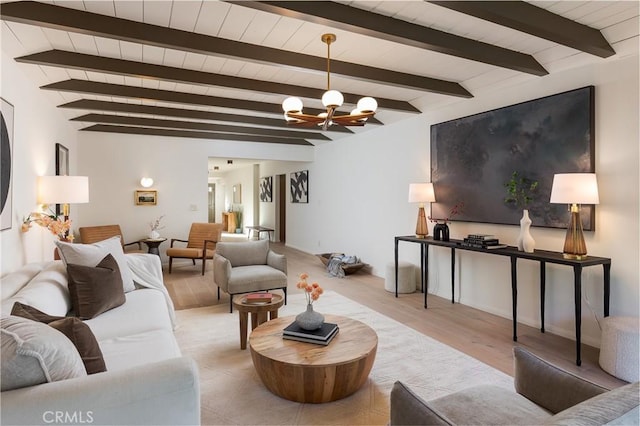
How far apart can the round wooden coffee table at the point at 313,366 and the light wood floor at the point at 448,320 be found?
1225 mm

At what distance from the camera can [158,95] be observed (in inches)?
169

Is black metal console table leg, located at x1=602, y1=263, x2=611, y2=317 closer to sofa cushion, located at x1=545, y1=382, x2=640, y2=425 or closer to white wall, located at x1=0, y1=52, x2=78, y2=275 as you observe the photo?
sofa cushion, located at x1=545, y1=382, x2=640, y2=425

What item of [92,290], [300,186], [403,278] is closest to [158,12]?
[92,290]

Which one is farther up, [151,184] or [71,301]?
[151,184]

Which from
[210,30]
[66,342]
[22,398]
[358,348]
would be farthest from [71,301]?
[210,30]

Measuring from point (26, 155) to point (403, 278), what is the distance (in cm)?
434

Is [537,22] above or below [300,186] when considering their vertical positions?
above

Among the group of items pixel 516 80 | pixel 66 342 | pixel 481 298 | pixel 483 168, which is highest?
pixel 516 80

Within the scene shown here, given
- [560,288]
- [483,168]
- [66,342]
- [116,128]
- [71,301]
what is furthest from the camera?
[116,128]

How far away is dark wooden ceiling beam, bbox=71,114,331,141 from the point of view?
5.62 metres

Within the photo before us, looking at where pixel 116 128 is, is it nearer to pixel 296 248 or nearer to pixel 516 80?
pixel 296 248

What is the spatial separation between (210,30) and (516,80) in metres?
3.01

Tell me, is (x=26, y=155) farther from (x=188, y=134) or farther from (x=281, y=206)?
(x=281, y=206)

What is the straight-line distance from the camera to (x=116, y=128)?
6363mm
